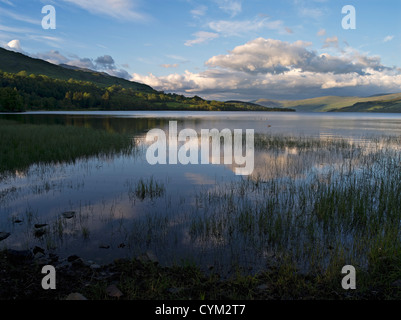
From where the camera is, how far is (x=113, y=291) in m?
6.38

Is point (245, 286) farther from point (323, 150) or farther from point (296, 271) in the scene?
point (323, 150)

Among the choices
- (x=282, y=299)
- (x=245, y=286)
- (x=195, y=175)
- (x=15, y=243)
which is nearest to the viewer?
(x=282, y=299)

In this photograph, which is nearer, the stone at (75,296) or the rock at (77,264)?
the stone at (75,296)

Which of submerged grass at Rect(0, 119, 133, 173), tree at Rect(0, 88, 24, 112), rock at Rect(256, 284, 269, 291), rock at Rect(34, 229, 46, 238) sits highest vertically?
tree at Rect(0, 88, 24, 112)

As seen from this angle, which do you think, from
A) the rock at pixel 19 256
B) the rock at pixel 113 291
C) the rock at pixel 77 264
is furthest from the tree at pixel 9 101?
the rock at pixel 113 291

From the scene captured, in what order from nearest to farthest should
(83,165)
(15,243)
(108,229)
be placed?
(15,243)
(108,229)
(83,165)

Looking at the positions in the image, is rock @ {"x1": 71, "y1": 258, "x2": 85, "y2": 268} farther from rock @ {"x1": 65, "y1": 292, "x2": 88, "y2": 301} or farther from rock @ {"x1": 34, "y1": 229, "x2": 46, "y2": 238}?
rock @ {"x1": 34, "y1": 229, "x2": 46, "y2": 238}

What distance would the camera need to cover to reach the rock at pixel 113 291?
625 centimetres

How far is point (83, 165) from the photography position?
22.5 m

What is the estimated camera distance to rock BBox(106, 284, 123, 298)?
6248 millimetres

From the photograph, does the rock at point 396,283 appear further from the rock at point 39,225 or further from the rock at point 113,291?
the rock at point 39,225

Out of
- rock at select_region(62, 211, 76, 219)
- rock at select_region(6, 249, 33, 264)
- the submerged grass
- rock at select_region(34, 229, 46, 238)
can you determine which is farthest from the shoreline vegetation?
the submerged grass

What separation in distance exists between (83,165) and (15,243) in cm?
1401
